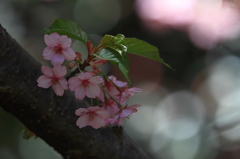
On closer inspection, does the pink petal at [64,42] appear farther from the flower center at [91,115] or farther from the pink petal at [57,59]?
the flower center at [91,115]

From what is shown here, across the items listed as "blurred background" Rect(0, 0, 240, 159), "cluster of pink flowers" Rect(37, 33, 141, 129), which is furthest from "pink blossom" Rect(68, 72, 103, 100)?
"blurred background" Rect(0, 0, 240, 159)

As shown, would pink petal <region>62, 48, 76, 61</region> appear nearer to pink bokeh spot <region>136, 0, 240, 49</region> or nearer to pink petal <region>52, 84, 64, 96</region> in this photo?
pink petal <region>52, 84, 64, 96</region>

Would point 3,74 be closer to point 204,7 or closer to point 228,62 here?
point 204,7

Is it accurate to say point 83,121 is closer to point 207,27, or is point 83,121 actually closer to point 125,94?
point 125,94

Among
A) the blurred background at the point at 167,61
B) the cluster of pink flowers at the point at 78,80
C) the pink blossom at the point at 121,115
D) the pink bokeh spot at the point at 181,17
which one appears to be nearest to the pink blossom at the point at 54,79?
the cluster of pink flowers at the point at 78,80

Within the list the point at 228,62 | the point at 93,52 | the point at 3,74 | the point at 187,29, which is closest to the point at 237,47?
the point at 228,62
